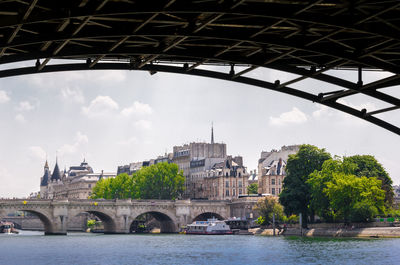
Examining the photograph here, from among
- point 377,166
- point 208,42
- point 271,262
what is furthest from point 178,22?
point 377,166

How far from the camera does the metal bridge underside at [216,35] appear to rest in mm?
18641

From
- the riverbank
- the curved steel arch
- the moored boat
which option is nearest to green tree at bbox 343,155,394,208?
the riverbank

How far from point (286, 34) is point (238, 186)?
16162cm

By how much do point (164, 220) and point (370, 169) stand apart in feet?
187

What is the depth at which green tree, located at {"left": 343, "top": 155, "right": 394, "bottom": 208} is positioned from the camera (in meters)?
114

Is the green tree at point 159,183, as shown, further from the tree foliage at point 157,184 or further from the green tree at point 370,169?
the green tree at point 370,169

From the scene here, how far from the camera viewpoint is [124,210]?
147m

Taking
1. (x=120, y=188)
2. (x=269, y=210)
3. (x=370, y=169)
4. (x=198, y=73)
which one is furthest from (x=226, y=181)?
(x=198, y=73)

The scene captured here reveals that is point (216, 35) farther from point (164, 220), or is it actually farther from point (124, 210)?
point (164, 220)

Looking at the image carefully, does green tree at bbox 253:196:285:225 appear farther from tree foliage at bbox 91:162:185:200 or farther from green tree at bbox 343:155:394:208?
tree foliage at bbox 91:162:185:200

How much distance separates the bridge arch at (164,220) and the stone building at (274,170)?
27.7m

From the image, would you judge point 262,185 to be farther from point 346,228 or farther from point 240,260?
point 240,260

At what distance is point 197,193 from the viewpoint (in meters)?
197

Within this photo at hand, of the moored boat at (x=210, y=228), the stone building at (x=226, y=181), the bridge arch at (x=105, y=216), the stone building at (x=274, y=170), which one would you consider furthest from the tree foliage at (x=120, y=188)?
the moored boat at (x=210, y=228)
